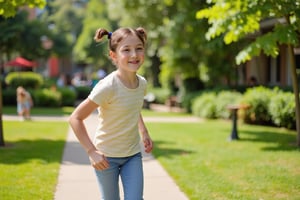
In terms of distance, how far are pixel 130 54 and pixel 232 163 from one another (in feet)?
16.9

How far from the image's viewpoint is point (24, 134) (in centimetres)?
1276

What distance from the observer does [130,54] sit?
3.74 metres

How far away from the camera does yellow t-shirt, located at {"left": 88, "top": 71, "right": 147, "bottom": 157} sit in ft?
12.2

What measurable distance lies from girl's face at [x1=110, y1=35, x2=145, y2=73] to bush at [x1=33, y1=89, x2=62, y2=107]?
20530mm

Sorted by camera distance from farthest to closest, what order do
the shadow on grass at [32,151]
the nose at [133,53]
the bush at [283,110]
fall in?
the bush at [283,110] < the shadow on grass at [32,151] < the nose at [133,53]

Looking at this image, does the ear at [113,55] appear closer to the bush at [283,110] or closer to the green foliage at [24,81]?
the bush at [283,110]

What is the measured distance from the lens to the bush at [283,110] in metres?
13.7

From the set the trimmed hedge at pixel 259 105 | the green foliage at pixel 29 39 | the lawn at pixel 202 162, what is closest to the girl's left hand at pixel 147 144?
the lawn at pixel 202 162

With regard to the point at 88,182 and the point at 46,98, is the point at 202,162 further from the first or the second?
the point at 46,98

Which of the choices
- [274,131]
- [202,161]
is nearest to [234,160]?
[202,161]

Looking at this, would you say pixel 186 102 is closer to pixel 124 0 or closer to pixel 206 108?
pixel 206 108

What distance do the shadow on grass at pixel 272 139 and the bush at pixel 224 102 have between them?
404cm

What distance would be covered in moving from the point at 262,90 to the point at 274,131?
224 centimetres

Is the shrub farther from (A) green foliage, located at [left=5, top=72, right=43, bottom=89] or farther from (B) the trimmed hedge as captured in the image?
(A) green foliage, located at [left=5, top=72, right=43, bottom=89]
